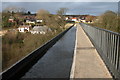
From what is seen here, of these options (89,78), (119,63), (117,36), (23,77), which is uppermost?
(117,36)

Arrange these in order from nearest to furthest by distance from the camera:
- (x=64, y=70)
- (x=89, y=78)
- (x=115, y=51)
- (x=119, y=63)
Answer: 1. (x=119, y=63)
2. (x=115, y=51)
3. (x=89, y=78)
4. (x=64, y=70)

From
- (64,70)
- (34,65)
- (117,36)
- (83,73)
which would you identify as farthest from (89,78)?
(34,65)

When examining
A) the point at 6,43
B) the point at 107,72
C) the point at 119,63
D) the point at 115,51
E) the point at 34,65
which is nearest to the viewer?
the point at 119,63

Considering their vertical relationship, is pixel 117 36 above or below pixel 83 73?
above

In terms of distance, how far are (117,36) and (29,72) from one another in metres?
4.64

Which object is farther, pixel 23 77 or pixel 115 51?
pixel 23 77

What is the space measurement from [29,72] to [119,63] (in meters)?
4.54

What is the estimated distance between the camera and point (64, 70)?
7.05 m

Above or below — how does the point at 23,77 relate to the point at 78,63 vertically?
below

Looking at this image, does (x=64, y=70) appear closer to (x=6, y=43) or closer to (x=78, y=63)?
(x=78, y=63)

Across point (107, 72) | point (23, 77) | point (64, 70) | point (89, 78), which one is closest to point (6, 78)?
point (23, 77)

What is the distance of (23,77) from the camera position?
6578mm

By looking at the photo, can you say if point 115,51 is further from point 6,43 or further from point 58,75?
point 6,43

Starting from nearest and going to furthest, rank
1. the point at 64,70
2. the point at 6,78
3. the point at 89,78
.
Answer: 1. the point at 89,78
2. the point at 6,78
3. the point at 64,70
